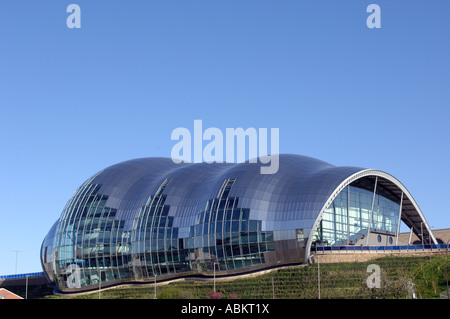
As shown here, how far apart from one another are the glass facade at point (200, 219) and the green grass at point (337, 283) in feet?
11.5

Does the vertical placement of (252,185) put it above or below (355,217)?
above

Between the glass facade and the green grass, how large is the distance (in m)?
3.51

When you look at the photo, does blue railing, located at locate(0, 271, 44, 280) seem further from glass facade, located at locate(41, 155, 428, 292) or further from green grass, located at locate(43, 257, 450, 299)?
green grass, located at locate(43, 257, 450, 299)

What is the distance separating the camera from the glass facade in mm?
82438

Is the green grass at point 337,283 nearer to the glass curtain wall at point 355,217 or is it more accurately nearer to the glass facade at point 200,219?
the glass facade at point 200,219

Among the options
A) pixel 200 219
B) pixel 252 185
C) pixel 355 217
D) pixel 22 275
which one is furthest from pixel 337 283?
pixel 22 275

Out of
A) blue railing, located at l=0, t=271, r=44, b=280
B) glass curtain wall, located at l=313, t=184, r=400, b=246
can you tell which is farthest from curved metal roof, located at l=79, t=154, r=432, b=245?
blue railing, located at l=0, t=271, r=44, b=280

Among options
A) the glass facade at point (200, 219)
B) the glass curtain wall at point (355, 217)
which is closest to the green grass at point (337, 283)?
the glass facade at point (200, 219)

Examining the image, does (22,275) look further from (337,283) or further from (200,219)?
(337,283)

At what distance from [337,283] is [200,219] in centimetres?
2444

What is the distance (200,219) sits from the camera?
88.9m

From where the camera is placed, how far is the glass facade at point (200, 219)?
270ft
